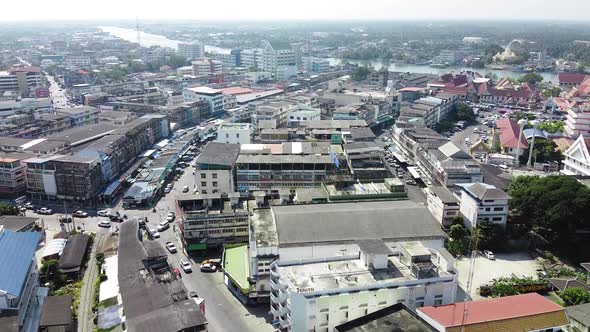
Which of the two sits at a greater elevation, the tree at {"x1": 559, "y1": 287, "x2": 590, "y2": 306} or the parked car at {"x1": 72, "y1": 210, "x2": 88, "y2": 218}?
the tree at {"x1": 559, "y1": 287, "x2": 590, "y2": 306}

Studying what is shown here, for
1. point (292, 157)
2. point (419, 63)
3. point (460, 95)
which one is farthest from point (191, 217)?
point (419, 63)

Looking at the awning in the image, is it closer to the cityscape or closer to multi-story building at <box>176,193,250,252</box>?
the cityscape

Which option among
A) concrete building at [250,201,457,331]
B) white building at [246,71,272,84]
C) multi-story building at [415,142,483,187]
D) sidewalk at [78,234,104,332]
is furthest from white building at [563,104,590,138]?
white building at [246,71,272,84]

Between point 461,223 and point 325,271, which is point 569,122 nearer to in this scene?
point 461,223

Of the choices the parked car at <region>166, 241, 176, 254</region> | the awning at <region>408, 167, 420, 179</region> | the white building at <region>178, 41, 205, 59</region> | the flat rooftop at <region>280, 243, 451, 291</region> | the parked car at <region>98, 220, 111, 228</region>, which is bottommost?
the parked car at <region>98, 220, 111, 228</region>

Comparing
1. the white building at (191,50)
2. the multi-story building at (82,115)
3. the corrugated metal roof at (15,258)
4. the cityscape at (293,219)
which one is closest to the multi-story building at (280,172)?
the cityscape at (293,219)

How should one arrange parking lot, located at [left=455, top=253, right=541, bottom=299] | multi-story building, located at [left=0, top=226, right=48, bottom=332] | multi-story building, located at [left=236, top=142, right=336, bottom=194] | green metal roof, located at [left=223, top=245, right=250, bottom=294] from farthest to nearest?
multi-story building, located at [left=236, top=142, right=336, bottom=194], parking lot, located at [left=455, top=253, right=541, bottom=299], green metal roof, located at [left=223, top=245, right=250, bottom=294], multi-story building, located at [left=0, top=226, right=48, bottom=332]
